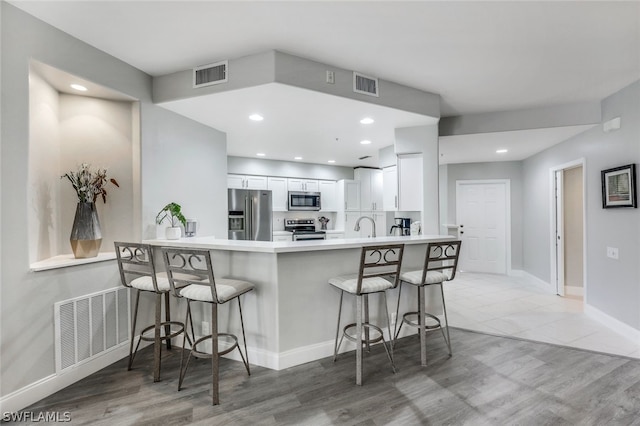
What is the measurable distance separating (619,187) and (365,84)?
2994 millimetres

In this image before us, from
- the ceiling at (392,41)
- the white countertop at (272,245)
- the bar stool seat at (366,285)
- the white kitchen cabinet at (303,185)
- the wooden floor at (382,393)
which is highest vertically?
the ceiling at (392,41)

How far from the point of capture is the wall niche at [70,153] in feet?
7.38

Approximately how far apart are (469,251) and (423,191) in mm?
3552

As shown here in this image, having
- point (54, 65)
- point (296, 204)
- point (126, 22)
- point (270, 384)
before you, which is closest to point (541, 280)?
point (296, 204)

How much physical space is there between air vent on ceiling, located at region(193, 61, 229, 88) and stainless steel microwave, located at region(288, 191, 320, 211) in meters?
3.55

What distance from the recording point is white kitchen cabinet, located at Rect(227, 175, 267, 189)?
218 inches

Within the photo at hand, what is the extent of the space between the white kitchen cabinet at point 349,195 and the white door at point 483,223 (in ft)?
7.13

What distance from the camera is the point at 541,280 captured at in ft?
16.9

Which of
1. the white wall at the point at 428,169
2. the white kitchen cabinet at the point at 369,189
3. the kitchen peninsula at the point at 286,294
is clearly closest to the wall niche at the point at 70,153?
the kitchen peninsula at the point at 286,294

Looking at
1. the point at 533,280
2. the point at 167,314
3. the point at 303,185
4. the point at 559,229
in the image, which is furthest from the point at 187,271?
the point at 533,280

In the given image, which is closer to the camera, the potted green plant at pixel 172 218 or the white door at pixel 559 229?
the potted green plant at pixel 172 218

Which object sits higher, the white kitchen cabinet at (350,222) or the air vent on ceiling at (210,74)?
the air vent on ceiling at (210,74)

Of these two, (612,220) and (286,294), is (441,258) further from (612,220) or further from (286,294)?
(612,220)

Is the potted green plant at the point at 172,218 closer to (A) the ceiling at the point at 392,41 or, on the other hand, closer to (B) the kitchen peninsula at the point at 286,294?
(B) the kitchen peninsula at the point at 286,294
